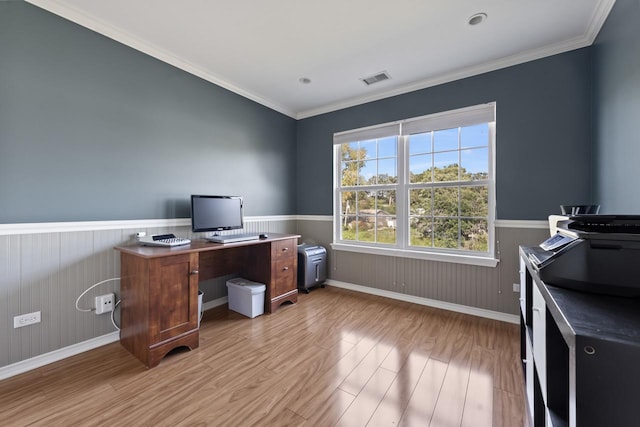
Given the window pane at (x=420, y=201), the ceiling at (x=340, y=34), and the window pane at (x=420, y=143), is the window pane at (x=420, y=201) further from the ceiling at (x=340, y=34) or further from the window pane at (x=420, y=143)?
the ceiling at (x=340, y=34)

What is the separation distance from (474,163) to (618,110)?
3.73ft

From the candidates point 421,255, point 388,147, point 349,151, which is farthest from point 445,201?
point 349,151

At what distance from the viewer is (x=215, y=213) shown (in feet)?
9.07

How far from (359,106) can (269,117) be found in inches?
49.3

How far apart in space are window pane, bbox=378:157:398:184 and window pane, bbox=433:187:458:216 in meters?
0.53

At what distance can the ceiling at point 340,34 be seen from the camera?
1936 mm

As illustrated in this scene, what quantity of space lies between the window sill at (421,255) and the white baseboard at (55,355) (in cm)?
258

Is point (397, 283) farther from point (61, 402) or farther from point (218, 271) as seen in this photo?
point (61, 402)

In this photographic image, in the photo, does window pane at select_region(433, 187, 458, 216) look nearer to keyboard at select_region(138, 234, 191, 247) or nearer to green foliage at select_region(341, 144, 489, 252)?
green foliage at select_region(341, 144, 489, 252)

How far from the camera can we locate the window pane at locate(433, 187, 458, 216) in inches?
116

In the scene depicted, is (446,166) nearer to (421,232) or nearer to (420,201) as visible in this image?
(420,201)

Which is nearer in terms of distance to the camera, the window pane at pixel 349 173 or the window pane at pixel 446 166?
the window pane at pixel 446 166

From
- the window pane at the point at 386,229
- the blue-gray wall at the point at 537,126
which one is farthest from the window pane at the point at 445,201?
the window pane at the point at 386,229

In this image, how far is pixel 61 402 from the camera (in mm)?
1531
